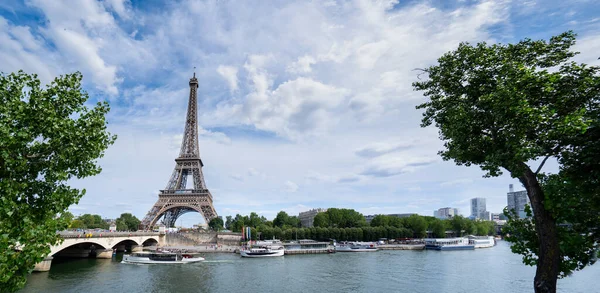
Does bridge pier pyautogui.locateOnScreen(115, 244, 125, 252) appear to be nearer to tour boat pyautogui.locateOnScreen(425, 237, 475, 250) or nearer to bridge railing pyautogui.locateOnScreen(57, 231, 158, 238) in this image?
bridge railing pyautogui.locateOnScreen(57, 231, 158, 238)

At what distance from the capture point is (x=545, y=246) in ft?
32.5

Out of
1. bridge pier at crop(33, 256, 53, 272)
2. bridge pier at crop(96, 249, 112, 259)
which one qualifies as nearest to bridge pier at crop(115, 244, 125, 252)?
bridge pier at crop(96, 249, 112, 259)

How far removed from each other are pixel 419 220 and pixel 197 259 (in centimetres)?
6580

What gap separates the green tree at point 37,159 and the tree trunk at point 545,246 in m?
12.4

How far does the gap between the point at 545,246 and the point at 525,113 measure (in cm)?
369

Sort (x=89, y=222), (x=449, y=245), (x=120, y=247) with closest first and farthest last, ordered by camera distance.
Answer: (x=120, y=247)
(x=449, y=245)
(x=89, y=222)

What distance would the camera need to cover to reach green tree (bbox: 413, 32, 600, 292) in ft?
31.3

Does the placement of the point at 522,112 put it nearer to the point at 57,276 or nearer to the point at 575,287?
the point at 575,287

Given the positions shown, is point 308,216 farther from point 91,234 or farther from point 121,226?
point 91,234

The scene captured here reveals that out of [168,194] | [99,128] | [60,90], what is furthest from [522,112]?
[168,194]

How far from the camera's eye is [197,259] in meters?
49.5

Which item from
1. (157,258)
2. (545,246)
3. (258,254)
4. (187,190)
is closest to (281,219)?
(187,190)

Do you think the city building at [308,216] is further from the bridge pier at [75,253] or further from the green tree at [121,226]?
the bridge pier at [75,253]

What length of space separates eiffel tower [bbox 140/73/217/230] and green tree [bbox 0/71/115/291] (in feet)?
241
